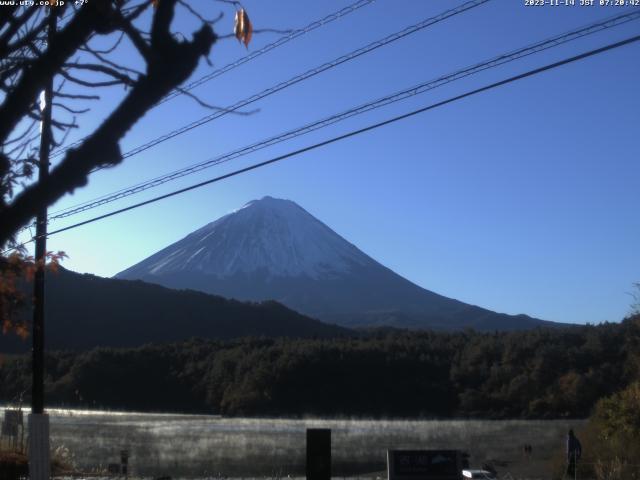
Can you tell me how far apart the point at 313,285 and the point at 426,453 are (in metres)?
141

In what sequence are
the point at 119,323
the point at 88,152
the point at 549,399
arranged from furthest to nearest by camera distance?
the point at 119,323, the point at 549,399, the point at 88,152

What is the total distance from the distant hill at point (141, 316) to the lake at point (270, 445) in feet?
103

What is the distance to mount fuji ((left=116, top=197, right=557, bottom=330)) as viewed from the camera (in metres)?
141

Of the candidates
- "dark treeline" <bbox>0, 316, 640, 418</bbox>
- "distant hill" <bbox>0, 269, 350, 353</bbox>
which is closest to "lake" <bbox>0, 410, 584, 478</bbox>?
"dark treeline" <bbox>0, 316, 640, 418</bbox>

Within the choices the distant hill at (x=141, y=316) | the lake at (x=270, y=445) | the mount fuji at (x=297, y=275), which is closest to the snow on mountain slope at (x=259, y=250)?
the mount fuji at (x=297, y=275)

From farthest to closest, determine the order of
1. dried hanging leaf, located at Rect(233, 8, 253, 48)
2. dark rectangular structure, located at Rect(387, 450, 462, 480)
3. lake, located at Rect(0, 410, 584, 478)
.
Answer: lake, located at Rect(0, 410, 584, 478)
dark rectangular structure, located at Rect(387, 450, 462, 480)
dried hanging leaf, located at Rect(233, 8, 253, 48)

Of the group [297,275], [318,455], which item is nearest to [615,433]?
[318,455]

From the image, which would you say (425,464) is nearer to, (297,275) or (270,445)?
(270,445)

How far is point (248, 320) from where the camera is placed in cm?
8356

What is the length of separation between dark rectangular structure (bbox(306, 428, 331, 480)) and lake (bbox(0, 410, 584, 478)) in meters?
10.3

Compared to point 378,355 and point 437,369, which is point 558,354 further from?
point 378,355

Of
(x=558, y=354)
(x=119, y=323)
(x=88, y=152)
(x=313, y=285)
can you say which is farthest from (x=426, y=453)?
(x=313, y=285)

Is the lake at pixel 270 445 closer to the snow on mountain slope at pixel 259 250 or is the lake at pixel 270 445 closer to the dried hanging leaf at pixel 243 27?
the dried hanging leaf at pixel 243 27

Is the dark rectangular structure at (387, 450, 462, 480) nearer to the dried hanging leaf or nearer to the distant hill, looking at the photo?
the dried hanging leaf
